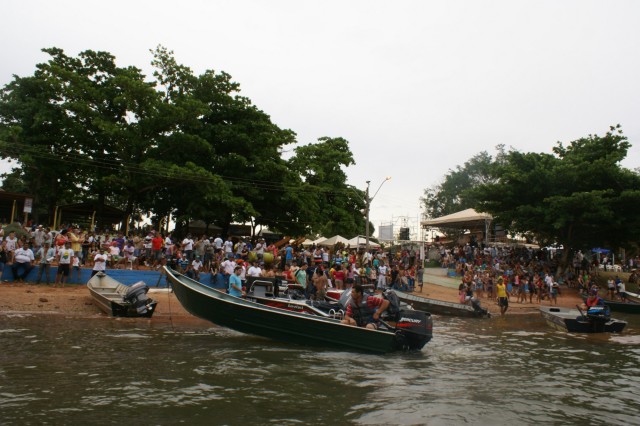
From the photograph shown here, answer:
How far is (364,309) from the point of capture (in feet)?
40.5

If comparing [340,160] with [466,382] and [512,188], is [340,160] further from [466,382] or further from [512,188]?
[466,382]

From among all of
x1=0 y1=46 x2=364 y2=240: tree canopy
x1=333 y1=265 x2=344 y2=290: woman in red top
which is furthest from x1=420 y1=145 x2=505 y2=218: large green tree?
x1=333 y1=265 x2=344 y2=290: woman in red top

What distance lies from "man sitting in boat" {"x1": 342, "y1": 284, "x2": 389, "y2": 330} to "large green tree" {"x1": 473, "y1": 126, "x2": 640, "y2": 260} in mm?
23820

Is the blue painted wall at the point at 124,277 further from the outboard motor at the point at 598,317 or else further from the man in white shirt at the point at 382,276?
the outboard motor at the point at 598,317

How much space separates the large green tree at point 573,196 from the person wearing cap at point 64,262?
27454 mm

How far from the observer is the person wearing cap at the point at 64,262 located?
61.1ft

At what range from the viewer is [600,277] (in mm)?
37625

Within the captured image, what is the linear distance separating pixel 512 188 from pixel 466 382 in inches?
1107

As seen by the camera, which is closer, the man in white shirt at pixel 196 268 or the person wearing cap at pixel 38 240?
the person wearing cap at pixel 38 240

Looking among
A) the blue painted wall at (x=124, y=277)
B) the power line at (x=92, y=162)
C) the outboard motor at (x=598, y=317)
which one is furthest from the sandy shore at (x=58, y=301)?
the outboard motor at (x=598, y=317)

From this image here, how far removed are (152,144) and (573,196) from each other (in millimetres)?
26524

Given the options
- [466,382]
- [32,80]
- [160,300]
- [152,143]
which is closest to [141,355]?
[466,382]

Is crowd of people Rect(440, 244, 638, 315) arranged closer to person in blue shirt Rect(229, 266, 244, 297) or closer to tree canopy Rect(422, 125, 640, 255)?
tree canopy Rect(422, 125, 640, 255)

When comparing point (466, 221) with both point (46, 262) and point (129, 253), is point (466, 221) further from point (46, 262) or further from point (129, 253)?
point (46, 262)
